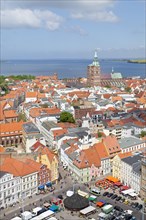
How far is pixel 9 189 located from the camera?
46719 millimetres

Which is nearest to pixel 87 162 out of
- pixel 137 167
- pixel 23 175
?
pixel 137 167

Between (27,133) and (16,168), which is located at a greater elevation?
(27,133)

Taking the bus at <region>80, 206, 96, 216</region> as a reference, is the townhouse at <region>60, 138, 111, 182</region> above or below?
above

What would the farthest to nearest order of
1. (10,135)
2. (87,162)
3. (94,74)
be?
(94,74)
(10,135)
(87,162)

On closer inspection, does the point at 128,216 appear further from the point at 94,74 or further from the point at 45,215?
the point at 94,74

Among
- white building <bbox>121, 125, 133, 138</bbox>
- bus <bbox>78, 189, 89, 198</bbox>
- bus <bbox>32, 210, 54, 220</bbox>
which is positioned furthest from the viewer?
white building <bbox>121, 125, 133, 138</bbox>

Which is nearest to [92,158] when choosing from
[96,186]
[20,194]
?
[96,186]

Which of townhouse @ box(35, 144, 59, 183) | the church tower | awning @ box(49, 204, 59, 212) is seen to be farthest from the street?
the church tower

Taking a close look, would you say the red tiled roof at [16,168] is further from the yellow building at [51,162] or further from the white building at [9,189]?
the yellow building at [51,162]

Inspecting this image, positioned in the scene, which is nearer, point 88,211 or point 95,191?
point 88,211

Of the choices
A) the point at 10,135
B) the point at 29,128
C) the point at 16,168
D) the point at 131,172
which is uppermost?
the point at 29,128

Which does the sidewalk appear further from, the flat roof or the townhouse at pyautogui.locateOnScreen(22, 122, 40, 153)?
the flat roof

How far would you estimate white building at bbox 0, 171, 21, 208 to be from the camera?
45719 mm

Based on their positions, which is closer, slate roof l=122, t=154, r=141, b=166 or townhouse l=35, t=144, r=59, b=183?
slate roof l=122, t=154, r=141, b=166
